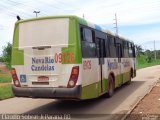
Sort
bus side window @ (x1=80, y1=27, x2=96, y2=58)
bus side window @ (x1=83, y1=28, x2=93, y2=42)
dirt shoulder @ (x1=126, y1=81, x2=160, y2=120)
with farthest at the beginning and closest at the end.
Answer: bus side window @ (x1=83, y1=28, x2=93, y2=42) → bus side window @ (x1=80, y1=27, x2=96, y2=58) → dirt shoulder @ (x1=126, y1=81, x2=160, y2=120)

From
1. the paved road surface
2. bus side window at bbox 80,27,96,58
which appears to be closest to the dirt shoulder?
the paved road surface

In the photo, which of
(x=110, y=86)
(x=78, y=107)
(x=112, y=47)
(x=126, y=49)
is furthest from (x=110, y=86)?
(x=126, y=49)

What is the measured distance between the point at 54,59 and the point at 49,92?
3.49ft

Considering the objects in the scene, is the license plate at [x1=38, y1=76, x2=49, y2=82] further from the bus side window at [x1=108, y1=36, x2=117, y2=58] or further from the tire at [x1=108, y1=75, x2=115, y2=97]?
the bus side window at [x1=108, y1=36, x2=117, y2=58]

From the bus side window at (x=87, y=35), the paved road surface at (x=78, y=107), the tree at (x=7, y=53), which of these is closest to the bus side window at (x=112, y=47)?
the paved road surface at (x=78, y=107)

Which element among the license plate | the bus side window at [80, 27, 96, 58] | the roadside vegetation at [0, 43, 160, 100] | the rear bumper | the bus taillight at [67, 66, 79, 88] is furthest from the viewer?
the roadside vegetation at [0, 43, 160, 100]

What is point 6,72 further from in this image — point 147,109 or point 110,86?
point 147,109

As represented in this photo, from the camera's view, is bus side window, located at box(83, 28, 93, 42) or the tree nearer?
bus side window, located at box(83, 28, 93, 42)

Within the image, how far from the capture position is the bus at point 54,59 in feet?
37.8

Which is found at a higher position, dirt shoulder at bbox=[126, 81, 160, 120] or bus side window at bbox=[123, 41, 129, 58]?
bus side window at bbox=[123, 41, 129, 58]

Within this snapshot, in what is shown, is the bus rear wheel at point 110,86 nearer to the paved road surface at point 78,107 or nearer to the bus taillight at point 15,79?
the paved road surface at point 78,107

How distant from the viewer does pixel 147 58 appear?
9262cm

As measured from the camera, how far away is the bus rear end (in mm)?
11500

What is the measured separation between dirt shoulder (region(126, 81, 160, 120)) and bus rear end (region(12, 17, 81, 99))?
1901 mm
